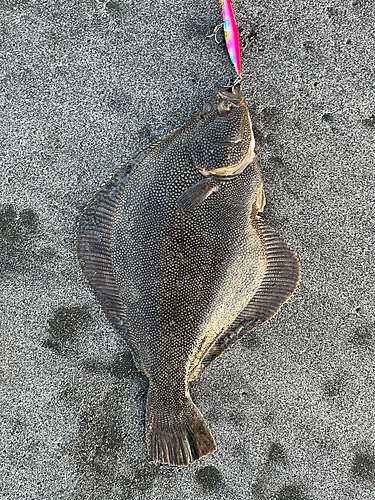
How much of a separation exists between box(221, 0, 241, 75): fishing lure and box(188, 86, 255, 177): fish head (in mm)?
379

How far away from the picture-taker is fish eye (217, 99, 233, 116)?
1.95m

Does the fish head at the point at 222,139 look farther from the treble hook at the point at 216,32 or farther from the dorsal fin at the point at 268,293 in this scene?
the treble hook at the point at 216,32

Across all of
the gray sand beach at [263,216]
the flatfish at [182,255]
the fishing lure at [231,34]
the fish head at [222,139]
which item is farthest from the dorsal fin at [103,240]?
the fishing lure at [231,34]

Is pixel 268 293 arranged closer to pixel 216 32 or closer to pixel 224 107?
pixel 224 107

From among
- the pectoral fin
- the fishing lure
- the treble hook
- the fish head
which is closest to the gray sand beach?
the treble hook

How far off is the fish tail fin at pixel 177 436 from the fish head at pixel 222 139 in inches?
52.6

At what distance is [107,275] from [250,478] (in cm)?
158

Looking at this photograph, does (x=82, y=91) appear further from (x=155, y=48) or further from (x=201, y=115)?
(x=201, y=115)

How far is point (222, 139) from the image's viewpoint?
1.93 meters

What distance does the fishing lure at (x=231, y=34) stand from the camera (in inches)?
83.1

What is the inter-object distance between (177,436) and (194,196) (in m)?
1.39

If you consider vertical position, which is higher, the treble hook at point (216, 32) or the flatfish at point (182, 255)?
the treble hook at point (216, 32)

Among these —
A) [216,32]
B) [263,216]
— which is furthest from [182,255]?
[216,32]

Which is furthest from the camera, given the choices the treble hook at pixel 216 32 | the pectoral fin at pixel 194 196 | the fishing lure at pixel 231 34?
the treble hook at pixel 216 32
